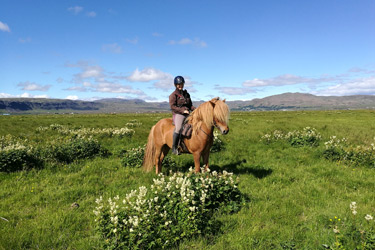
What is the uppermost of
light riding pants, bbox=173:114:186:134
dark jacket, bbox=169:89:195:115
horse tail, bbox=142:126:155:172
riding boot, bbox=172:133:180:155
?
dark jacket, bbox=169:89:195:115

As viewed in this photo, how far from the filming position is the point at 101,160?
10.9 m

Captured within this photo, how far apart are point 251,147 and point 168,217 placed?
11.3 metres

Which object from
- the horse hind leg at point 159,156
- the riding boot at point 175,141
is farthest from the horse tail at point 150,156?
the riding boot at point 175,141

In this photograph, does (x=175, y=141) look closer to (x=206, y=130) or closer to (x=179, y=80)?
(x=206, y=130)

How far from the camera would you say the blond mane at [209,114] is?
23.2ft

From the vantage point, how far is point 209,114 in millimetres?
7348

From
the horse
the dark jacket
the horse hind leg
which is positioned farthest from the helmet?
the horse hind leg

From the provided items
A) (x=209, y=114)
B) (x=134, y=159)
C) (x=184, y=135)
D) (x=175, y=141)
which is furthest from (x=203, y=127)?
(x=134, y=159)

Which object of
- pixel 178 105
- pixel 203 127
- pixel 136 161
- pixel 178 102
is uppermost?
pixel 178 102

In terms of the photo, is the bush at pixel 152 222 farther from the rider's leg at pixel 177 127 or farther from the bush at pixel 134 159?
the bush at pixel 134 159

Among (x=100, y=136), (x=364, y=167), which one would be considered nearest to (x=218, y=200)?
(x=364, y=167)

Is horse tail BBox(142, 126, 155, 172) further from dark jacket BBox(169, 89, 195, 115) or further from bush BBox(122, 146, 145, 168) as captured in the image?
dark jacket BBox(169, 89, 195, 115)

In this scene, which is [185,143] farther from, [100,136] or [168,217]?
[100,136]

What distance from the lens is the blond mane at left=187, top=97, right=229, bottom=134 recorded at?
7.08m
